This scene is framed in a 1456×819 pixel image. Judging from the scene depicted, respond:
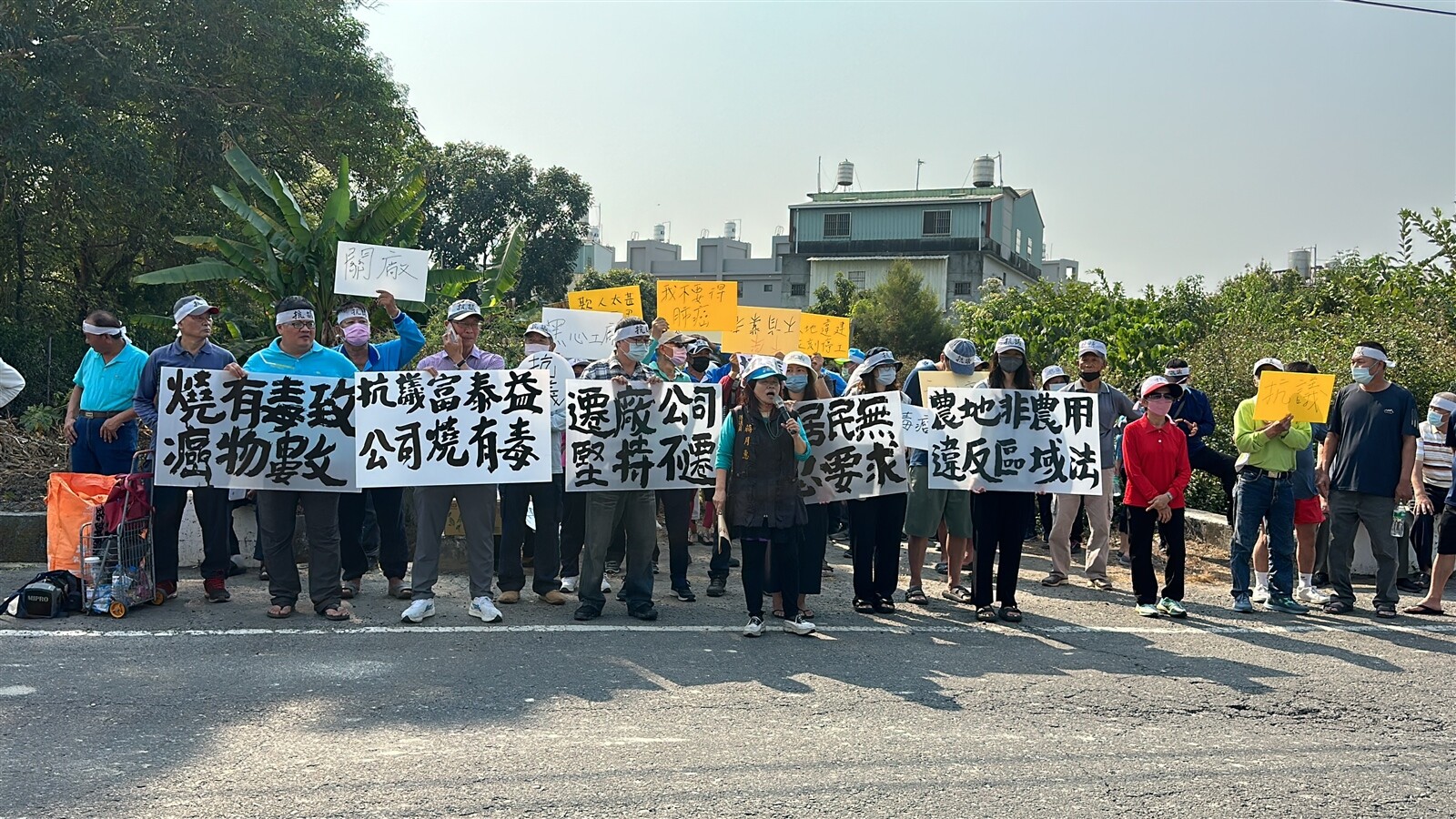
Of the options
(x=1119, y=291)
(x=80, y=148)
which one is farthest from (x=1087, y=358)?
(x=80, y=148)

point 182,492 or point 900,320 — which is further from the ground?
point 900,320

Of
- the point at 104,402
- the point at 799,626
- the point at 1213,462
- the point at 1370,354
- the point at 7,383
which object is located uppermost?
the point at 1370,354

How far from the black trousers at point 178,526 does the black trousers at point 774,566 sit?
3497mm

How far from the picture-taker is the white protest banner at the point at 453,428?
7.93m

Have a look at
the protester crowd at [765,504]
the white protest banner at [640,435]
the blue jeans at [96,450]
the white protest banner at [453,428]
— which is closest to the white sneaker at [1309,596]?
the protester crowd at [765,504]

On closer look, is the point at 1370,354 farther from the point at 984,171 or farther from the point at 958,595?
the point at 984,171

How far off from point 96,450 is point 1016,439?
625 centimetres

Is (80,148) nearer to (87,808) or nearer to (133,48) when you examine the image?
(133,48)

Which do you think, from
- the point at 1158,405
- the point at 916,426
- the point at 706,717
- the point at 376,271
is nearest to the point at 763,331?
the point at 376,271

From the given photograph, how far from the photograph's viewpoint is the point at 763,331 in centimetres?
1448

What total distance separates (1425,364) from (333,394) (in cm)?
1035

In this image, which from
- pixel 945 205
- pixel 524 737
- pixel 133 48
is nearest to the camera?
pixel 524 737

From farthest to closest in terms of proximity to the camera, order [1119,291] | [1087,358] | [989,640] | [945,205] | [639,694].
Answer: [945,205] < [1119,291] < [1087,358] < [989,640] < [639,694]

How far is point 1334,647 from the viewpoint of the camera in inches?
307
